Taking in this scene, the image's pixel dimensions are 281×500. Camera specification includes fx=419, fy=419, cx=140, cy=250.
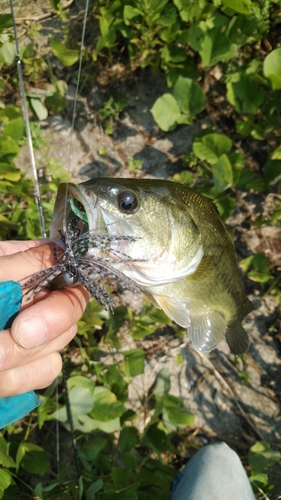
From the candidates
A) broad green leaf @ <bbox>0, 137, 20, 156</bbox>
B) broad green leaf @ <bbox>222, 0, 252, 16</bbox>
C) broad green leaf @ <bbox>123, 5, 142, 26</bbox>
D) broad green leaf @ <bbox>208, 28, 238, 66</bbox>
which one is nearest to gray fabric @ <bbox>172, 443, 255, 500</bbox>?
broad green leaf @ <bbox>0, 137, 20, 156</bbox>

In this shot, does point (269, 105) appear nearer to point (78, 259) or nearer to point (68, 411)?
point (78, 259)

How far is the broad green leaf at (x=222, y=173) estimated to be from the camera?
2.30 metres

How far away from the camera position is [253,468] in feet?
7.68

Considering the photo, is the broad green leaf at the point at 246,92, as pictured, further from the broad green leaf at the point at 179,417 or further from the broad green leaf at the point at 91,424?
the broad green leaf at the point at 91,424

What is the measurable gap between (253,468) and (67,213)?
75.8 inches

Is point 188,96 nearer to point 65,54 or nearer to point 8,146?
point 65,54

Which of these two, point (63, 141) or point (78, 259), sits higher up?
point (78, 259)

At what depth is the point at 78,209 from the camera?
1.25 metres

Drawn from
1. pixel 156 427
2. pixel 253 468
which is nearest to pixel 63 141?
pixel 156 427

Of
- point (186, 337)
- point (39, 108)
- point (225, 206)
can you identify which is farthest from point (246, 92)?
point (186, 337)

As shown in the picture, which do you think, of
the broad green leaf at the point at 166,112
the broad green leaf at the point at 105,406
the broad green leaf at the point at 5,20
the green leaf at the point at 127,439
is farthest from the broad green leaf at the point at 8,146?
the green leaf at the point at 127,439

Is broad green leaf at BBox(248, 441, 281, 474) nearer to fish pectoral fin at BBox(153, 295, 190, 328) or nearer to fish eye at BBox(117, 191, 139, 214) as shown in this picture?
fish pectoral fin at BBox(153, 295, 190, 328)

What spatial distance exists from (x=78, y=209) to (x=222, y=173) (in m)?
1.28

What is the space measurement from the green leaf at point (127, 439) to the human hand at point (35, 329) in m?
1.01
